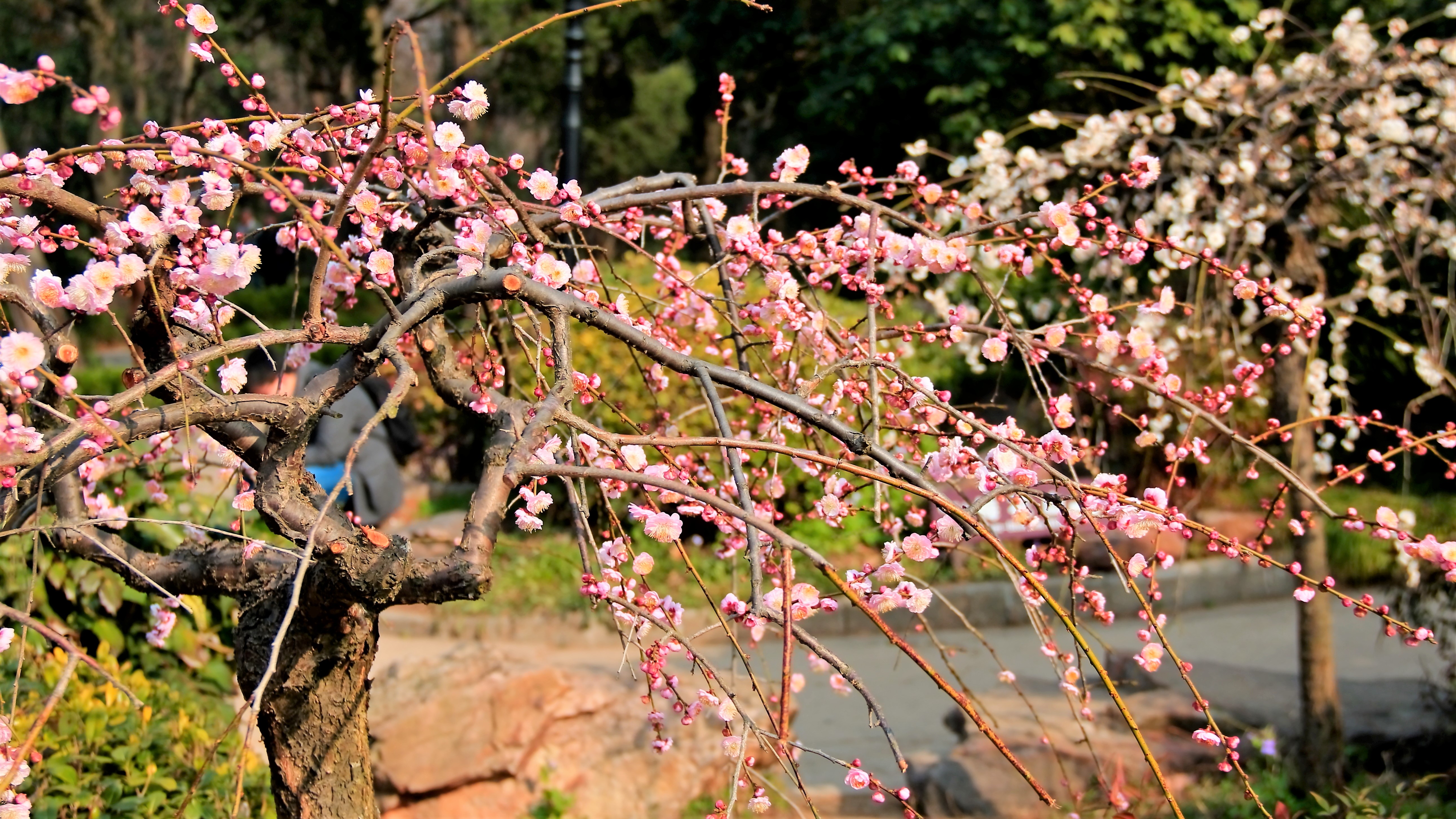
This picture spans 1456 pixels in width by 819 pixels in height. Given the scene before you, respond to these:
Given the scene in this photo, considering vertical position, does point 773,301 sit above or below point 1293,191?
below

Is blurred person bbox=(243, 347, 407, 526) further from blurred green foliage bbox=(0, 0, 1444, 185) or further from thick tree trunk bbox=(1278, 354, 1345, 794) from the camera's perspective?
thick tree trunk bbox=(1278, 354, 1345, 794)

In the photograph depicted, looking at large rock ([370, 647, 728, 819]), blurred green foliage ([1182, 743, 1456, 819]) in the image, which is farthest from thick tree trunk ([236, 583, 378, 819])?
blurred green foliage ([1182, 743, 1456, 819])

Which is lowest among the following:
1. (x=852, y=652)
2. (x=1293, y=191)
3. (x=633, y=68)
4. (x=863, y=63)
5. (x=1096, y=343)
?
(x=852, y=652)

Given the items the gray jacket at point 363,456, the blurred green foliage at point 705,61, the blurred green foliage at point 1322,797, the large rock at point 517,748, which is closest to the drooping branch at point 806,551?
the blurred green foliage at point 1322,797

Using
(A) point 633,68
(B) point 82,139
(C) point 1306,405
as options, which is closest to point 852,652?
(C) point 1306,405

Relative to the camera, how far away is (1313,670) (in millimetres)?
4449

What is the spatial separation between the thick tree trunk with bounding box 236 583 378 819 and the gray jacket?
3446 mm

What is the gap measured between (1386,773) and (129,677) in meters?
4.46

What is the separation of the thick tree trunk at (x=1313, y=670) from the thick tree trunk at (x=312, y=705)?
142 inches

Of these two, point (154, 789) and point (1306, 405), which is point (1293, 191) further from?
point (154, 789)

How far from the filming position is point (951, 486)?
2.40 m

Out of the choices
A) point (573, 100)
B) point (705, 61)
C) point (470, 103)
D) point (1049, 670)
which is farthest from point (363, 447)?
point (705, 61)

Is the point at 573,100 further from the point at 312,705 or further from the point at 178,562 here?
the point at 312,705

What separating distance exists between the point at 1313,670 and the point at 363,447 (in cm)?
424
